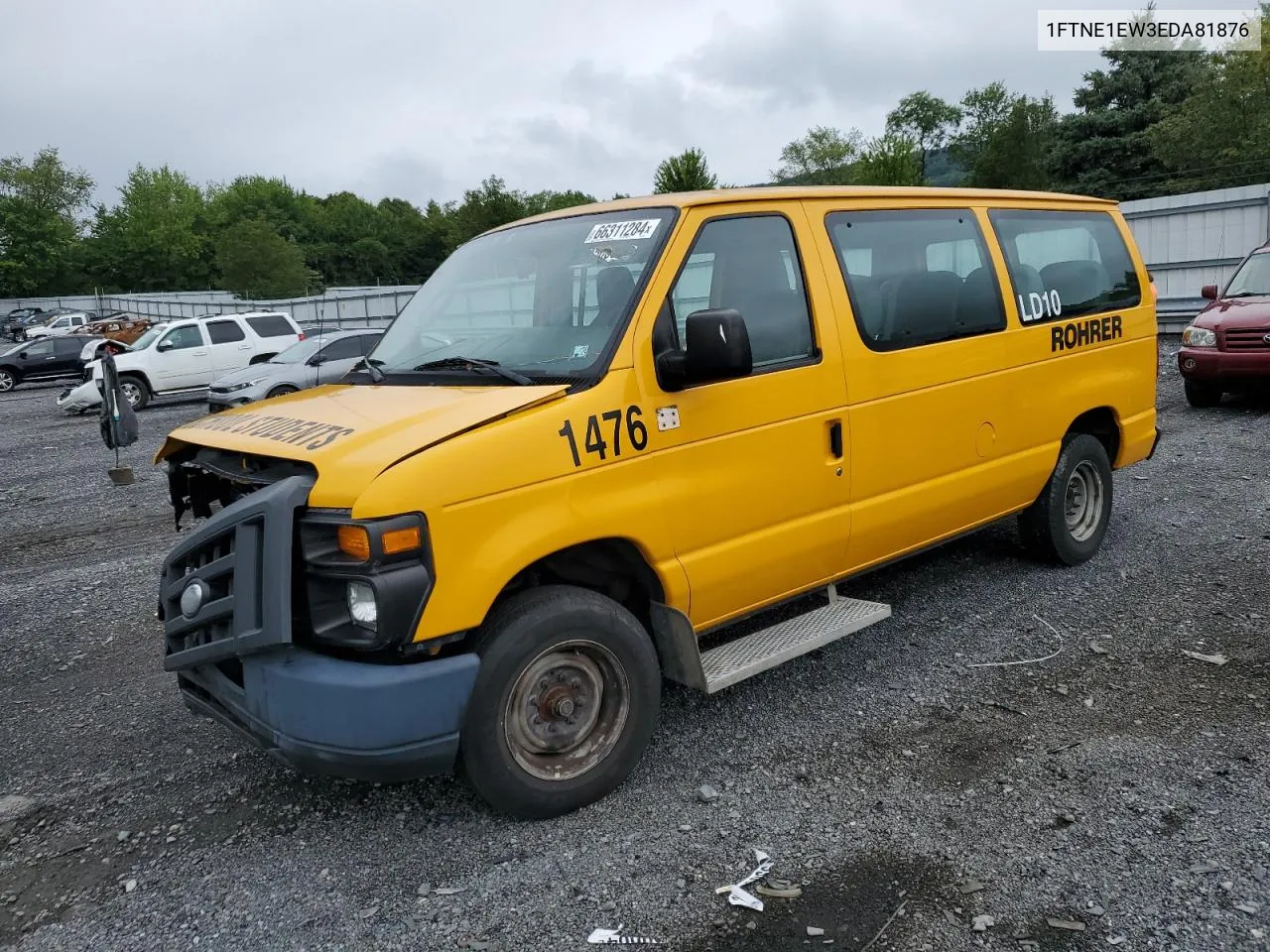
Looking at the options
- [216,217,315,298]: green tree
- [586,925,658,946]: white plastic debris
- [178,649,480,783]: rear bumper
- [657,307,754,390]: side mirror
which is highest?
[216,217,315,298]: green tree

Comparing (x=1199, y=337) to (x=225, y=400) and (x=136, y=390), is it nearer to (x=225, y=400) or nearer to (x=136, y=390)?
(x=225, y=400)

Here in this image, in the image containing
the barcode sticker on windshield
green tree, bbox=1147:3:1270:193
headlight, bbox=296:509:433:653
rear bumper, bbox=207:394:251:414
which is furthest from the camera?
green tree, bbox=1147:3:1270:193

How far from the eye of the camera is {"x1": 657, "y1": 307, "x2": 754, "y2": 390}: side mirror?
3.44m

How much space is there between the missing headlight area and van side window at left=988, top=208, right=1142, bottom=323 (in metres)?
3.89

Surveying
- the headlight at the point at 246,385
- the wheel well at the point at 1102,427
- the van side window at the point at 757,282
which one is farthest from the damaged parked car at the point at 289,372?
the van side window at the point at 757,282

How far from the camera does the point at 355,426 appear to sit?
3.38 meters

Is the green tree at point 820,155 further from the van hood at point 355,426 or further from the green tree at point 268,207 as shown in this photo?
the van hood at point 355,426

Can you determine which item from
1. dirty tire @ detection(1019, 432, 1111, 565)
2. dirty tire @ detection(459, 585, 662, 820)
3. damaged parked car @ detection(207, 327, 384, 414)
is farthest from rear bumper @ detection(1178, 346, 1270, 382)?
damaged parked car @ detection(207, 327, 384, 414)

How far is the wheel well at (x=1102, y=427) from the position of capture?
19.2 feet

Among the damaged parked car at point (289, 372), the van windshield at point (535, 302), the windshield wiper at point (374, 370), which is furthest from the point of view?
the damaged parked car at point (289, 372)

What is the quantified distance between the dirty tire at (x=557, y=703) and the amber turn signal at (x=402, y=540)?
1.52 feet

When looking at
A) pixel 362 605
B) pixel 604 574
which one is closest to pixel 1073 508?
pixel 604 574

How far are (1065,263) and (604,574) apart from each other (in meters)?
3.55

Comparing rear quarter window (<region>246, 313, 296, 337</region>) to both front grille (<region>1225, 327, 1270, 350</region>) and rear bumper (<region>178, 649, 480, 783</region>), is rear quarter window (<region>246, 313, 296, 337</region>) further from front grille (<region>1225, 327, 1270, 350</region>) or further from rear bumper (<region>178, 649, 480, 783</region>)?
rear bumper (<region>178, 649, 480, 783</region>)
